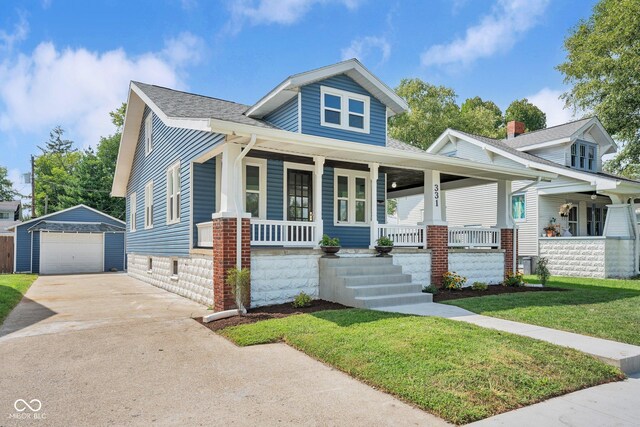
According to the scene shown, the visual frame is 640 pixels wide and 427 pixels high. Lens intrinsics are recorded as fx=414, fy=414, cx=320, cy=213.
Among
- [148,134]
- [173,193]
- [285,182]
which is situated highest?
[148,134]

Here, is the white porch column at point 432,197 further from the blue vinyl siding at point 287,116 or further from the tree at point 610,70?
the tree at point 610,70

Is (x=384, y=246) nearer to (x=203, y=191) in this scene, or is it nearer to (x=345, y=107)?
(x=345, y=107)

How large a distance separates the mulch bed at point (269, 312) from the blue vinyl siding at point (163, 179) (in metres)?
3.52

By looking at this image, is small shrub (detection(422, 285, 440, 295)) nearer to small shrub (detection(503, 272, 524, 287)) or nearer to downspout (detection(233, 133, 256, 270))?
small shrub (detection(503, 272, 524, 287))

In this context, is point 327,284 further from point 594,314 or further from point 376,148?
point 594,314

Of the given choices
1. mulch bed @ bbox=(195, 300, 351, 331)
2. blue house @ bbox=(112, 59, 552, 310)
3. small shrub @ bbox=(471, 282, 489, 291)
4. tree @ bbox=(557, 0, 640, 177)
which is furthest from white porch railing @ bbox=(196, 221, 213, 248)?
tree @ bbox=(557, 0, 640, 177)

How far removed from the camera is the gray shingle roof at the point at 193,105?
10398 millimetres

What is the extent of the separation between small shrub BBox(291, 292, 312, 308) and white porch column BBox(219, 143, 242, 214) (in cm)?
213

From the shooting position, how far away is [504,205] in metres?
12.8

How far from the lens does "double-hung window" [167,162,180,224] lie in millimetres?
11875

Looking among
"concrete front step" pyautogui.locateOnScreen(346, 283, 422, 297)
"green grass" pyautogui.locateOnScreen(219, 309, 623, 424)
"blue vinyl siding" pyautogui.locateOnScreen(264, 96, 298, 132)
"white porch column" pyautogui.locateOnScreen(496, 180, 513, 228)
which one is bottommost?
"green grass" pyautogui.locateOnScreen(219, 309, 623, 424)

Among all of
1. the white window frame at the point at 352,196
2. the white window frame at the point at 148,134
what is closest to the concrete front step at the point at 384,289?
the white window frame at the point at 352,196

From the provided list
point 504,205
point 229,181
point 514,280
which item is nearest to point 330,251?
point 229,181

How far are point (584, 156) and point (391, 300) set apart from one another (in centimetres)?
1628
